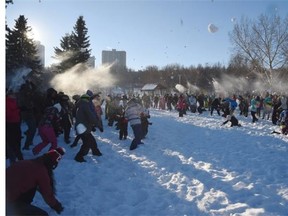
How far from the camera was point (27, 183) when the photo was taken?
16.5 ft

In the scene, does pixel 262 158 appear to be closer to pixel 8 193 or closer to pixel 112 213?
pixel 112 213

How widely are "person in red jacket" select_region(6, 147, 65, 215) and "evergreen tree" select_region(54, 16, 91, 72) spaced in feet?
114

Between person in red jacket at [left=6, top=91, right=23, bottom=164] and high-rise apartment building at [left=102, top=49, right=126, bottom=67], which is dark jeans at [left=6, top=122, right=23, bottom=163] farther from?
high-rise apartment building at [left=102, top=49, right=126, bottom=67]

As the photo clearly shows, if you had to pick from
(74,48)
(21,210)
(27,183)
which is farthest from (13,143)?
(74,48)

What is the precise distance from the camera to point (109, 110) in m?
Result: 19.1

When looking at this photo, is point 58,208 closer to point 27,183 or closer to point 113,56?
point 27,183

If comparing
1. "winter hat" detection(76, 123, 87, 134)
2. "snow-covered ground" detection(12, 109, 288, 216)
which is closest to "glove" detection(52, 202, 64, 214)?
"snow-covered ground" detection(12, 109, 288, 216)

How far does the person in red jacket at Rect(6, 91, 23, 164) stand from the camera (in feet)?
26.5

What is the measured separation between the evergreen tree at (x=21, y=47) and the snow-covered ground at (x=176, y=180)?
786 inches

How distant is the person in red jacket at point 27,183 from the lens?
487 cm

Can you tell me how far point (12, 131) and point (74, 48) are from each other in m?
33.0

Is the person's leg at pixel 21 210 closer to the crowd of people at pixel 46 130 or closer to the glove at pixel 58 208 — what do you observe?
the crowd of people at pixel 46 130

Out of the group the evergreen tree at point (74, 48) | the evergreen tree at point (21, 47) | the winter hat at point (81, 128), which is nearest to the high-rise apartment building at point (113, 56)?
the evergreen tree at point (74, 48)
